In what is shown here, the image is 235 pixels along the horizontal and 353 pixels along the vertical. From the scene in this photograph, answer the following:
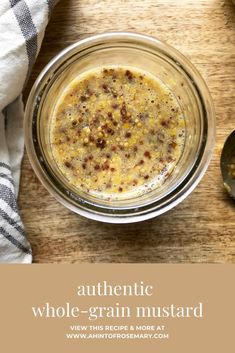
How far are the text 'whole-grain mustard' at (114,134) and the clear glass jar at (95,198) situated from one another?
0.03 metres

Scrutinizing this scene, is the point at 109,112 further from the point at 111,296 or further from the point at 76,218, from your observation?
the point at 111,296

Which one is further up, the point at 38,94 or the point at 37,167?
the point at 38,94

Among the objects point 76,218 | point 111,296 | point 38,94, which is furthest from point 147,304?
point 38,94

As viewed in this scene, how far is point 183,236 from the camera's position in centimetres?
103

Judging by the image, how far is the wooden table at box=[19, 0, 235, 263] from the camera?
1026 mm

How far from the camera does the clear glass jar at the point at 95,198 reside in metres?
0.95

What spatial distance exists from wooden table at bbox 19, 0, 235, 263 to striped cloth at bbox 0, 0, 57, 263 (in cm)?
3

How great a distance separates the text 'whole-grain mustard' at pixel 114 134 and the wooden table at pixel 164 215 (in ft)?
0.22

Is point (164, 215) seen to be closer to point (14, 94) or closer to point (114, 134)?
point (114, 134)

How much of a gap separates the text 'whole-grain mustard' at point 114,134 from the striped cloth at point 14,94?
0.08m

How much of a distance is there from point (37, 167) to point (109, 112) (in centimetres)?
16

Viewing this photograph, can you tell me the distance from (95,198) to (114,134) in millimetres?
117

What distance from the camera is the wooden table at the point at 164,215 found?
3.37ft

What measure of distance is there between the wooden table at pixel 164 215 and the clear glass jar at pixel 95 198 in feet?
0.22
